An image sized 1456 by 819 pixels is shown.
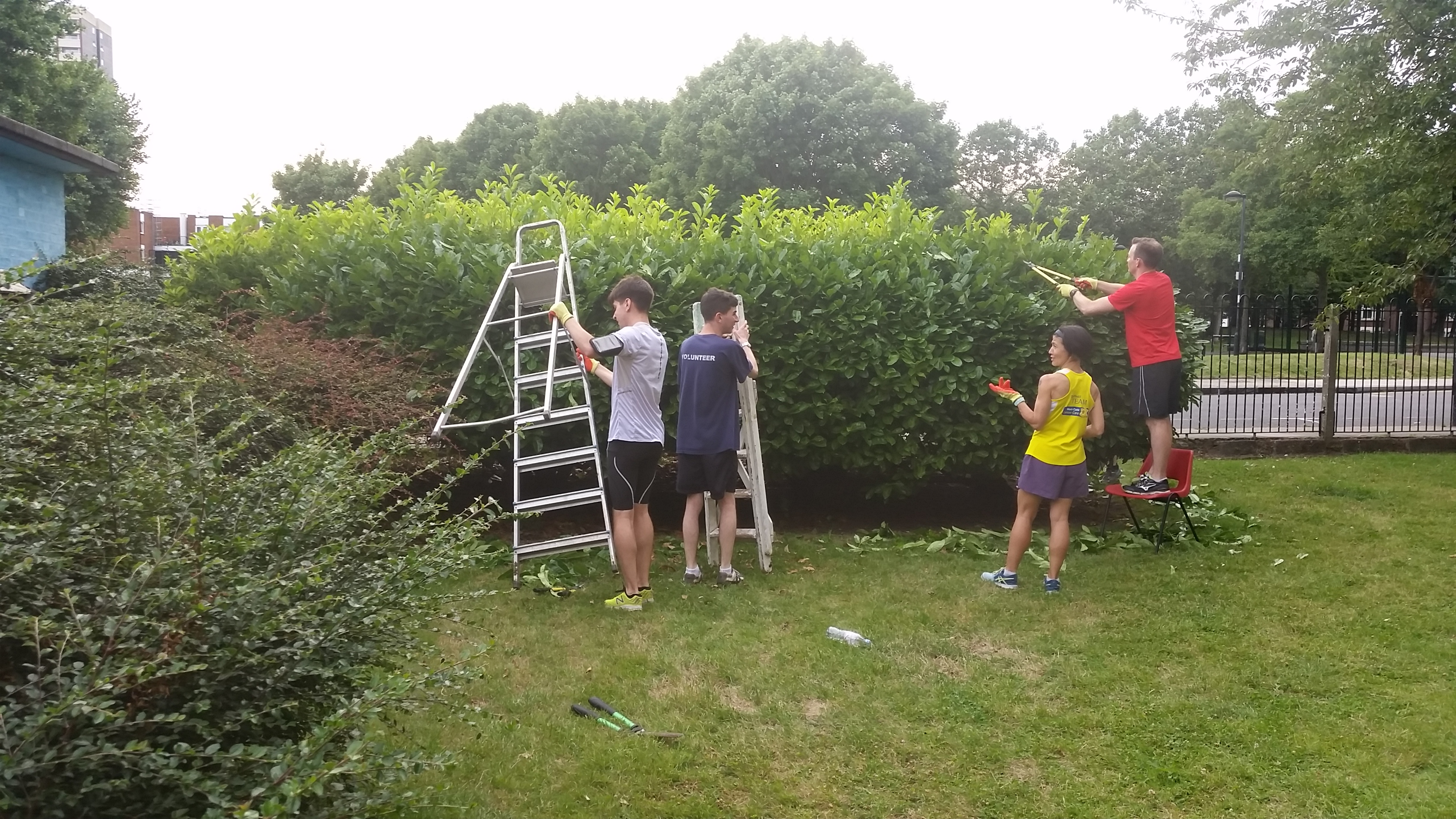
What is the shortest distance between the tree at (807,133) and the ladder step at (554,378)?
23.9 metres

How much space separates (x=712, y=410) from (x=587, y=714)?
2422mm

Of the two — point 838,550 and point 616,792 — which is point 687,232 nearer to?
point 838,550

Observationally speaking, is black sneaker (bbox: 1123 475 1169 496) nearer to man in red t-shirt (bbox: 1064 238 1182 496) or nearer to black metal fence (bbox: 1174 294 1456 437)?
man in red t-shirt (bbox: 1064 238 1182 496)

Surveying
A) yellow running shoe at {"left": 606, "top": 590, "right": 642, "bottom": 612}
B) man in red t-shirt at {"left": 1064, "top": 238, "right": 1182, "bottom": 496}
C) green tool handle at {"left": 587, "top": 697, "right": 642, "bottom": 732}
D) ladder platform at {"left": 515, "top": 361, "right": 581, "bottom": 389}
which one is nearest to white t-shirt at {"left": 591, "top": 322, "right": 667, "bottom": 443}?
ladder platform at {"left": 515, "top": 361, "right": 581, "bottom": 389}

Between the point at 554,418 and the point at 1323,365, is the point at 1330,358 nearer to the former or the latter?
the point at 1323,365

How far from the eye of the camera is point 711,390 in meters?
6.30

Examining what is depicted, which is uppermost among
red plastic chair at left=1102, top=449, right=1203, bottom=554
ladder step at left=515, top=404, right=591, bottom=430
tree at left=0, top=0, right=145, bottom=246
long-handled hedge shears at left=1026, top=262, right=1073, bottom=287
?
tree at left=0, top=0, right=145, bottom=246

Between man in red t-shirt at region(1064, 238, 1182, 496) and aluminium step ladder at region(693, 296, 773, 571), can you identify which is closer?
aluminium step ladder at region(693, 296, 773, 571)

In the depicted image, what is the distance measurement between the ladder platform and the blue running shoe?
3.02m

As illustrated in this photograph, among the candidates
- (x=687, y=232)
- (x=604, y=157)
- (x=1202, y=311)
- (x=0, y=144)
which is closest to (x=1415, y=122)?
(x=1202, y=311)

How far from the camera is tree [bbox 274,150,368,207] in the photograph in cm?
4675

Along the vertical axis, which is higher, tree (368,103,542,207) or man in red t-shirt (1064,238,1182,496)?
tree (368,103,542,207)

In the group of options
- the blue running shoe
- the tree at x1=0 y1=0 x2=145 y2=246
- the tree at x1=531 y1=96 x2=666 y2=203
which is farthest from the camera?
the tree at x1=531 y1=96 x2=666 y2=203

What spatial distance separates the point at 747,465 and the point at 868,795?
12.6 feet
